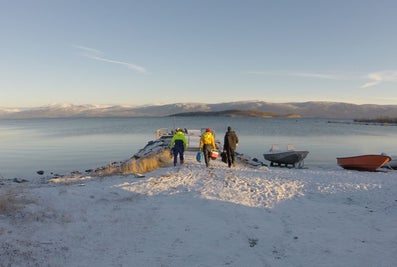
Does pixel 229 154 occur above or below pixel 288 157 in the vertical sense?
above

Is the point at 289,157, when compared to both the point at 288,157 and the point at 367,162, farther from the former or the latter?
the point at 367,162

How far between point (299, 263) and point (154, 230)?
3.50 metres

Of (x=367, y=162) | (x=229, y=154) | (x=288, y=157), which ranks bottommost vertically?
(x=288, y=157)

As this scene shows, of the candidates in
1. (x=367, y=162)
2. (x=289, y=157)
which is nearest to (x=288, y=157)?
(x=289, y=157)

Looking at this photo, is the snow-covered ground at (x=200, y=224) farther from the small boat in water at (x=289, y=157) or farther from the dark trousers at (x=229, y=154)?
the small boat in water at (x=289, y=157)

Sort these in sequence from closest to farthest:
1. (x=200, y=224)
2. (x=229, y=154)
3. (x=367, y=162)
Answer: (x=200, y=224) < (x=229, y=154) < (x=367, y=162)

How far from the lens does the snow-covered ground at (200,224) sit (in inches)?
289

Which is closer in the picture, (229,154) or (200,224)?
(200,224)

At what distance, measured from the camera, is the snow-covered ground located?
7.35 metres

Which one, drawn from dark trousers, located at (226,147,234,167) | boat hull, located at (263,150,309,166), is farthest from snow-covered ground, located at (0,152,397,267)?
boat hull, located at (263,150,309,166)

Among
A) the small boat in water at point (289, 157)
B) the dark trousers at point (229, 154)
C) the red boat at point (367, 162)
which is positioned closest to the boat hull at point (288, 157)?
the small boat in water at point (289, 157)

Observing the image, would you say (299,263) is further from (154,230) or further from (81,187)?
(81,187)

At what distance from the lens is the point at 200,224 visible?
362 inches

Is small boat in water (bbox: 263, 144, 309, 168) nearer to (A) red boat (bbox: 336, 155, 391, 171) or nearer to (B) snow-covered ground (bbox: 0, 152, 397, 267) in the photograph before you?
(A) red boat (bbox: 336, 155, 391, 171)
